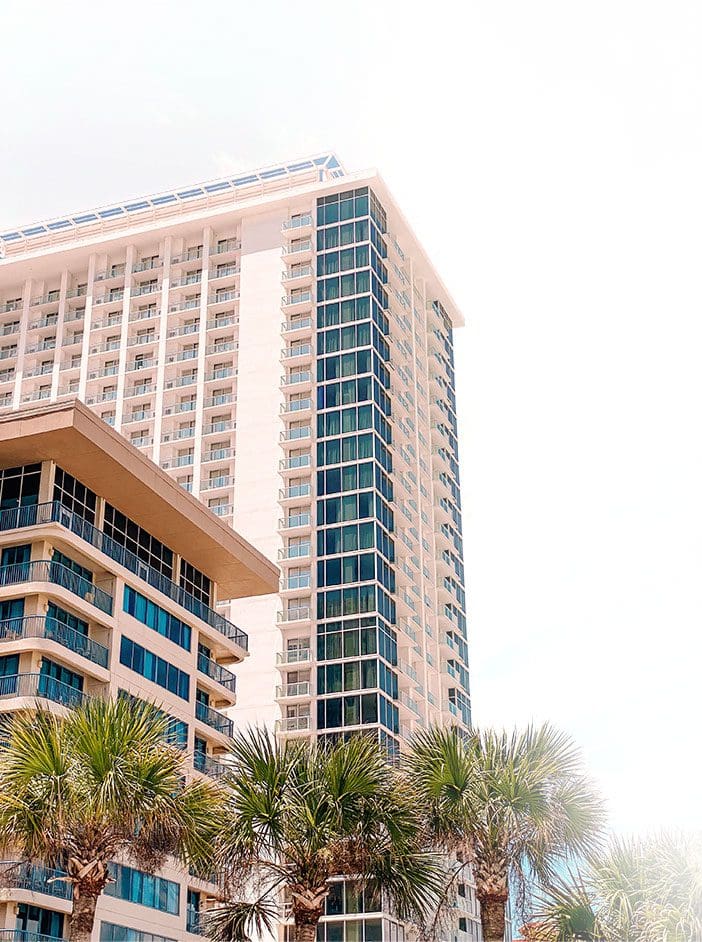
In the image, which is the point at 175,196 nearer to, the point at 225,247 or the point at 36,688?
the point at 225,247

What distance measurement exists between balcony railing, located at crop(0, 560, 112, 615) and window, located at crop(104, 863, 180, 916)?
36.7 feet

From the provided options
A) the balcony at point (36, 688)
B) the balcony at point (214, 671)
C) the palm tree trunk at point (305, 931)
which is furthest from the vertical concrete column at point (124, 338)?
the palm tree trunk at point (305, 931)

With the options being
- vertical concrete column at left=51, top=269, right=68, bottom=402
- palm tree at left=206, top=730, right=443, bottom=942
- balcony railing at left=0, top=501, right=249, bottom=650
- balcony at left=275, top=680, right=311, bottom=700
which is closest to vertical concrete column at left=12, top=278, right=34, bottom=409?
vertical concrete column at left=51, top=269, right=68, bottom=402

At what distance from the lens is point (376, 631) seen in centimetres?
8962

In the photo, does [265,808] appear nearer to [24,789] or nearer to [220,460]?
[24,789]

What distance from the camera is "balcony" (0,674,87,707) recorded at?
52438 millimetres

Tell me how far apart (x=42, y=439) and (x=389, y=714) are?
4171cm

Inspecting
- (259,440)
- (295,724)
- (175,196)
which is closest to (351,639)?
(295,724)

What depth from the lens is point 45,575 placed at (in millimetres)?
54375

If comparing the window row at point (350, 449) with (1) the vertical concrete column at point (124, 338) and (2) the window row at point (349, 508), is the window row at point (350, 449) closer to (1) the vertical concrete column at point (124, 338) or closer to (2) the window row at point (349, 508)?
(2) the window row at point (349, 508)

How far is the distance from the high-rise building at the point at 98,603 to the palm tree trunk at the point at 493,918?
57.7 feet

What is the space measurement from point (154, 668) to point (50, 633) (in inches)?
303

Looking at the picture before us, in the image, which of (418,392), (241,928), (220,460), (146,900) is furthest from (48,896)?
(418,392)

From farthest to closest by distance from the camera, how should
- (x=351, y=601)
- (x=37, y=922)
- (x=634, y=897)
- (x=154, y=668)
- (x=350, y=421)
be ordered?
(x=350, y=421)
(x=351, y=601)
(x=154, y=668)
(x=37, y=922)
(x=634, y=897)
